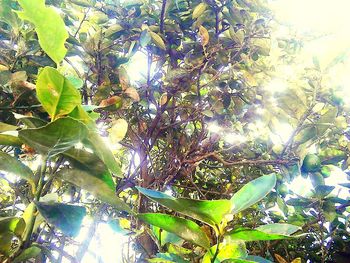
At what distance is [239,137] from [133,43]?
64 cm

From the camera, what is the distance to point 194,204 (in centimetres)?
45

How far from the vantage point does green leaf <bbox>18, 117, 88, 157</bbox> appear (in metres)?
0.39

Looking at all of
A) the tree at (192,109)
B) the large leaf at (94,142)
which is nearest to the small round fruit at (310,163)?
the tree at (192,109)

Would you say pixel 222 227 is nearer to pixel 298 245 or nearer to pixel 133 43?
pixel 133 43

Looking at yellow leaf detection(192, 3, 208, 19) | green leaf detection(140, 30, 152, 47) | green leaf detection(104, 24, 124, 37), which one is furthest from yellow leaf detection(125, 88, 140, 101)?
yellow leaf detection(192, 3, 208, 19)

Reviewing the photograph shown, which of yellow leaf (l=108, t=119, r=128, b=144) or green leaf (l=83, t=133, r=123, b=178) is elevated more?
yellow leaf (l=108, t=119, r=128, b=144)

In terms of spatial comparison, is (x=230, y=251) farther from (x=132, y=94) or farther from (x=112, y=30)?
(x=112, y=30)

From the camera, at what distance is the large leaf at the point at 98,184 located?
457 mm

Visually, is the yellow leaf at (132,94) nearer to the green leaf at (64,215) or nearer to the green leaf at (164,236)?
the green leaf at (164,236)

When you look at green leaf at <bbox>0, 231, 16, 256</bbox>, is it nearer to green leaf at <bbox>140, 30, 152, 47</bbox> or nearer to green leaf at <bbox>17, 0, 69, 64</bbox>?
green leaf at <bbox>17, 0, 69, 64</bbox>

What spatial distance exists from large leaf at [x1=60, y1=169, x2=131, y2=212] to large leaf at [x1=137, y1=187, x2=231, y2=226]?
4cm

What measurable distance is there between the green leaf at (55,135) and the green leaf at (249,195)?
22 cm

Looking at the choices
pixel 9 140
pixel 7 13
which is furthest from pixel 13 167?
pixel 7 13

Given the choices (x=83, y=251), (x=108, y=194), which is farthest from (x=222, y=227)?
(x=83, y=251)
